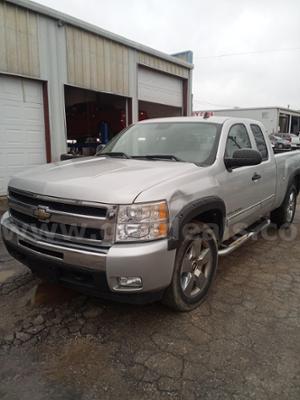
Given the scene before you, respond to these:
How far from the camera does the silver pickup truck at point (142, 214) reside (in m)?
2.48

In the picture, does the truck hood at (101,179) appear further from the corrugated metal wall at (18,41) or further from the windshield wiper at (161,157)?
the corrugated metal wall at (18,41)

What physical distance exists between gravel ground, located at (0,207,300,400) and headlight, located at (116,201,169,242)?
89 cm

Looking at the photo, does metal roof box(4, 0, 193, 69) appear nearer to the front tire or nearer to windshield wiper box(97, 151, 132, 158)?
windshield wiper box(97, 151, 132, 158)

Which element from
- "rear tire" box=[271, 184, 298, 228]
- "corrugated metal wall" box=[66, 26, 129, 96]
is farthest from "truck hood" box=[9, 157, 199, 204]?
"corrugated metal wall" box=[66, 26, 129, 96]

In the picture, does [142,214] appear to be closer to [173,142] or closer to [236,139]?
[173,142]

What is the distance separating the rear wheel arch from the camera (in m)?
2.63

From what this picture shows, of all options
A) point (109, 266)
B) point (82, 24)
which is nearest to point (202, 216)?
point (109, 266)

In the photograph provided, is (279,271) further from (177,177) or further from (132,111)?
(132,111)

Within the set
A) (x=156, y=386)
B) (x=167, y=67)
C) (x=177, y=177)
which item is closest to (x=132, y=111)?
(x=167, y=67)

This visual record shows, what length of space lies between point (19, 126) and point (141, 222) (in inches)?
288

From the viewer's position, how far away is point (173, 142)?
3826 millimetres

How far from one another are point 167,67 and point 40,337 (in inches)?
491

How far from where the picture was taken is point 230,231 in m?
3.80

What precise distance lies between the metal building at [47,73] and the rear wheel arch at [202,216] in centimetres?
676
